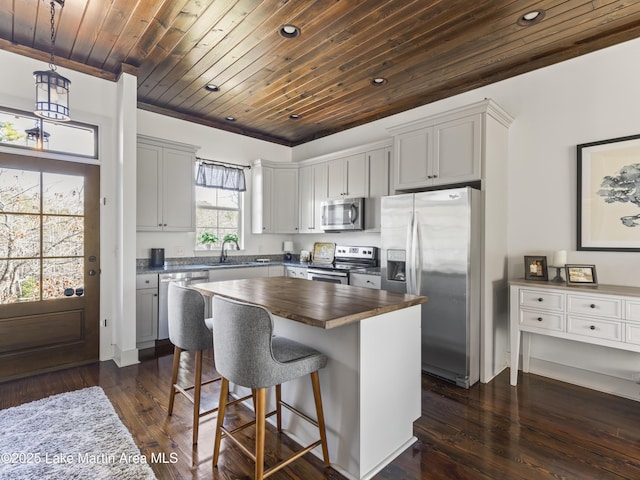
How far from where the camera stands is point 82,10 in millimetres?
2521

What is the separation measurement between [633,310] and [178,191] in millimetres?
4668

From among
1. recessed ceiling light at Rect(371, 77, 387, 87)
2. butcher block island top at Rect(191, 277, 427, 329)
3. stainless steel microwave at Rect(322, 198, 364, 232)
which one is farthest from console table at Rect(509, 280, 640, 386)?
recessed ceiling light at Rect(371, 77, 387, 87)

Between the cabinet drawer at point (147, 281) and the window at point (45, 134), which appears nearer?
the window at point (45, 134)

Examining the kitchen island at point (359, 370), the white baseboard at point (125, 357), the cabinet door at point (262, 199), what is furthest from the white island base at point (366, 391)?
the cabinet door at point (262, 199)

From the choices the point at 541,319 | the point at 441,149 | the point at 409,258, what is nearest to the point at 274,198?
the point at 409,258

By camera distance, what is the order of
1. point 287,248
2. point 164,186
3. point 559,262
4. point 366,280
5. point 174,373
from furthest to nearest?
point 287,248, point 164,186, point 366,280, point 559,262, point 174,373

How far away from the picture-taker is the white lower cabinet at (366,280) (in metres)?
3.85

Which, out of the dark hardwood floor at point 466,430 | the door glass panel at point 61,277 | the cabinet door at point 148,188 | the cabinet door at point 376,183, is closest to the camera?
the dark hardwood floor at point 466,430

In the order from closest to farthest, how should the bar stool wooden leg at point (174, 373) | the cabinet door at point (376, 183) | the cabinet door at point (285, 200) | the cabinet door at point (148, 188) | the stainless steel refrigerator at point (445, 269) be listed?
1. the bar stool wooden leg at point (174, 373)
2. the stainless steel refrigerator at point (445, 269)
3. the cabinet door at point (148, 188)
4. the cabinet door at point (376, 183)
5. the cabinet door at point (285, 200)

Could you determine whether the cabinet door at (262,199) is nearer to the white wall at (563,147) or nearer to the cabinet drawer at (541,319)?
the white wall at (563,147)

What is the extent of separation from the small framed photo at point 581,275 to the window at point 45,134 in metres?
4.70

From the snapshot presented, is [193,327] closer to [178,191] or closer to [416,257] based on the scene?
[416,257]

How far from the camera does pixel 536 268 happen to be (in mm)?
3109

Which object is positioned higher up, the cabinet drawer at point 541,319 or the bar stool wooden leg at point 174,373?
the cabinet drawer at point 541,319
